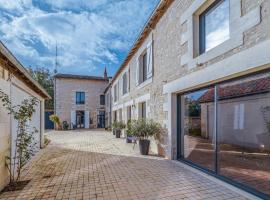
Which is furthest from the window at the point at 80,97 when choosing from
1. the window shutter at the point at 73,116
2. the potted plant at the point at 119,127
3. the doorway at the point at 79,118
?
the potted plant at the point at 119,127

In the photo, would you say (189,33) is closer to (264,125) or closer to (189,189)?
(264,125)

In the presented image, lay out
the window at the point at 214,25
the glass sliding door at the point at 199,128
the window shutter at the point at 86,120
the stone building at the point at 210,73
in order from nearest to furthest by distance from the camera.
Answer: the stone building at the point at 210,73
the window at the point at 214,25
the glass sliding door at the point at 199,128
the window shutter at the point at 86,120

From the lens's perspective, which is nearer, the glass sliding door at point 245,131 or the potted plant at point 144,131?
the glass sliding door at point 245,131

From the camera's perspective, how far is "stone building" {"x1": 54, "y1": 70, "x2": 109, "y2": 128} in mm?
22656

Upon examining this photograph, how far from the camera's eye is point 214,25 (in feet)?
14.4

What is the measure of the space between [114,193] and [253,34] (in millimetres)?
3710

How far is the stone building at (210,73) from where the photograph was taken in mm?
3275

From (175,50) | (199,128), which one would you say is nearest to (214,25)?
(175,50)

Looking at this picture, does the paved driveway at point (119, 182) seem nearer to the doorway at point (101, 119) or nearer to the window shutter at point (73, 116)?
the window shutter at point (73, 116)

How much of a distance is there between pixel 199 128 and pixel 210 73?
1.69m

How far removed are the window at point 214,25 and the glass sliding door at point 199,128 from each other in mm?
1130

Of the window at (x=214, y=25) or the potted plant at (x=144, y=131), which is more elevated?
the window at (x=214, y=25)

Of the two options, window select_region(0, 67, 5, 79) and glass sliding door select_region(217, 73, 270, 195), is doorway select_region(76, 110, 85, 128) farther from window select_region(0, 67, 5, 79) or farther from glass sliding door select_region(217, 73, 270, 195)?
glass sliding door select_region(217, 73, 270, 195)

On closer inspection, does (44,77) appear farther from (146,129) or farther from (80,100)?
(146,129)
